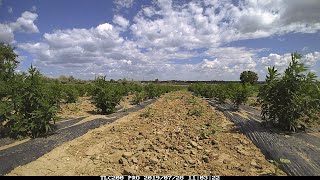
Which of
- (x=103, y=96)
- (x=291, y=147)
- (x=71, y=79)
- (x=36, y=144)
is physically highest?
(x=71, y=79)

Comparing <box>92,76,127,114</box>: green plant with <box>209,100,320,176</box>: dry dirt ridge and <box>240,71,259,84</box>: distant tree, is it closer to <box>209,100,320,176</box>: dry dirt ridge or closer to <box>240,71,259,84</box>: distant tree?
<box>209,100,320,176</box>: dry dirt ridge

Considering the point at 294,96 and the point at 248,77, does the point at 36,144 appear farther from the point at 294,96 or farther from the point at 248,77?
the point at 248,77

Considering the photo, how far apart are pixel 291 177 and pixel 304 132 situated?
4490 mm

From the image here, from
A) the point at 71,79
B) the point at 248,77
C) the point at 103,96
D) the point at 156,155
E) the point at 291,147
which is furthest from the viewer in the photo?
the point at 71,79

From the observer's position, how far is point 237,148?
764 centimetres

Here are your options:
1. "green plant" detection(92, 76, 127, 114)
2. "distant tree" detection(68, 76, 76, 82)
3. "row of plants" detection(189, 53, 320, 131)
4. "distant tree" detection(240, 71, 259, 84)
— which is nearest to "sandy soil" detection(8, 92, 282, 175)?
"row of plants" detection(189, 53, 320, 131)

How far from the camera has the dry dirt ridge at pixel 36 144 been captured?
693cm

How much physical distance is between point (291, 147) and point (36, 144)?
7.02 metres

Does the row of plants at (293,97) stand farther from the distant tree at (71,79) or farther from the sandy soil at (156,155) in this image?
the distant tree at (71,79)

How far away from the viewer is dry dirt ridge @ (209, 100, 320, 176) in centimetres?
594

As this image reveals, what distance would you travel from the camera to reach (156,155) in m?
7.21

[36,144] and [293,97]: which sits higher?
[293,97]

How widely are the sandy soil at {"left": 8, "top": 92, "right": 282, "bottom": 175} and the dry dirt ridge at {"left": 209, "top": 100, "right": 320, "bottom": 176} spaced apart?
0.98 feet

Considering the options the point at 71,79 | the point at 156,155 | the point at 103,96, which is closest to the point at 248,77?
the point at 71,79
